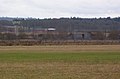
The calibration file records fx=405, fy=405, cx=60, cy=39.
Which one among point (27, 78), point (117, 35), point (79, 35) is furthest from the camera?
point (79, 35)

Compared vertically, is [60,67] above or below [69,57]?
above

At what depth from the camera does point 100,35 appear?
579ft

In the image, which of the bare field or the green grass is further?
the green grass

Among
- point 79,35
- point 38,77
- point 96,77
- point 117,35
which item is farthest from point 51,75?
point 79,35

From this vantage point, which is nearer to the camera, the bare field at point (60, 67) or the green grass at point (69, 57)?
the bare field at point (60, 67)

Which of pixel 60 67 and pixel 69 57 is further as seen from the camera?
pixel 69 57

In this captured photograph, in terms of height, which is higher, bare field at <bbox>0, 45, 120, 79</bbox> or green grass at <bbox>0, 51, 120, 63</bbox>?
bare field at <bbox>0, 45, 120, 79</bbox>

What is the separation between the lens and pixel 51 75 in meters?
23.7

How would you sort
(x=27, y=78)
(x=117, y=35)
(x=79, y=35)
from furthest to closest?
(x=79, y=35) < (x=117, y=35) < (x=27, y=78)

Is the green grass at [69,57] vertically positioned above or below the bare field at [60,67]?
below

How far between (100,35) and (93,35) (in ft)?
22.9

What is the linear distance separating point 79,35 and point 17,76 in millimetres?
176160

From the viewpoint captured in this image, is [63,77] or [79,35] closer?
[63,77]

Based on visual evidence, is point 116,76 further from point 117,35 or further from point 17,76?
point 117,35
